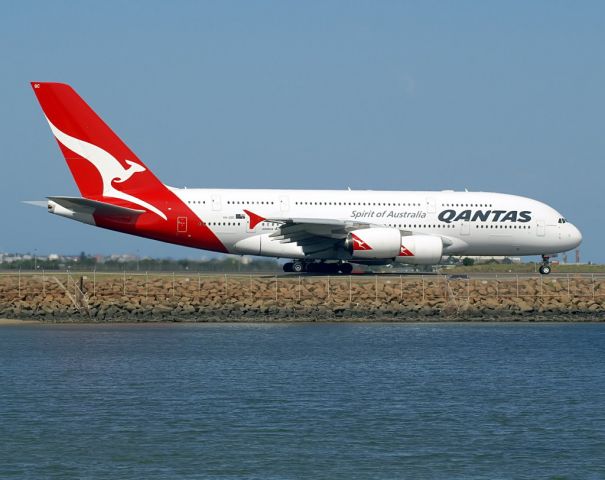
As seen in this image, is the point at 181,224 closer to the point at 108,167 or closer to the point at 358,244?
the point at 108,167

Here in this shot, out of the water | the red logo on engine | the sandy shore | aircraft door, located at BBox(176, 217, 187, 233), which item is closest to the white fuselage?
aircraft door, located at BBox(176, 217, 187, 233)

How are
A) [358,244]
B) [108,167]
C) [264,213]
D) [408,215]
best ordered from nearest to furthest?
[358,244] < [264,213] < [108,167] < [408,215]

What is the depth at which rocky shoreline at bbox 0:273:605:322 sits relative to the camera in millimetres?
55344

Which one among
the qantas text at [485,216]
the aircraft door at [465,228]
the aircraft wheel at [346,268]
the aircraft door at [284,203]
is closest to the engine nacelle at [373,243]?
the aircraft wheel at [346,268]

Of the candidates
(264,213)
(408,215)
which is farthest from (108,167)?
(408,215)

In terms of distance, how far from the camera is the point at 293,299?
184 ft

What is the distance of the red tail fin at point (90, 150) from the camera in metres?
60.0

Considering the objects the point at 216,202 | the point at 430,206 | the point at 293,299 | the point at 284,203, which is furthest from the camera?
the point at 430,206

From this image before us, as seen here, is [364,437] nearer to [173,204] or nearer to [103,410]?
[103,410]

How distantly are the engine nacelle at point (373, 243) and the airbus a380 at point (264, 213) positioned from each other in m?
0.05

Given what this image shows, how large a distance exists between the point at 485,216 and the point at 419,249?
5.33 meters

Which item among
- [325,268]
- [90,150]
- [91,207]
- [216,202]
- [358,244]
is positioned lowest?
[325,268]

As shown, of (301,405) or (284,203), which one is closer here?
(301,405)

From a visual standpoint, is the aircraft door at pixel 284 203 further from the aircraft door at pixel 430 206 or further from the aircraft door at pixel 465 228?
the aircraft door at pixel 465 228
